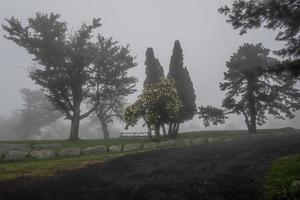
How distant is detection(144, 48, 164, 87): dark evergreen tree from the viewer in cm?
3891

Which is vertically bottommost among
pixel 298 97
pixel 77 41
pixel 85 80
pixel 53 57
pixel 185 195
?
pixel 185 195

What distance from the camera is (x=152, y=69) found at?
39188mm

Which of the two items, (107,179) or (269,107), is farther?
(269,107)

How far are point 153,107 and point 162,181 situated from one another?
62.9 ft

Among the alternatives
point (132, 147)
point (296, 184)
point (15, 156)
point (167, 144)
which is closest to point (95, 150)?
point (132, 147)

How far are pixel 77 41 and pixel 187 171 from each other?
29896 mm

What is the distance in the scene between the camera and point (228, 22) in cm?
1619

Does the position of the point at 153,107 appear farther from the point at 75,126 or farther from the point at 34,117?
the point at 34,117

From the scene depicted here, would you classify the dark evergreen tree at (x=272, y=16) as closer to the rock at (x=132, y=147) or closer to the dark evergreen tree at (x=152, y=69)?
the rock at (x=132, y=147)

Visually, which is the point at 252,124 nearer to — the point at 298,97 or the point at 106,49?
the point at 298,97

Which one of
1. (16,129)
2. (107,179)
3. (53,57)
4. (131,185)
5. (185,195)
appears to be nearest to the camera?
(185,195)

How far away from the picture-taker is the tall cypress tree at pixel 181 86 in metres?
36.8

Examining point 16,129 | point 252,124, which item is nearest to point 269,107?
point 252,124

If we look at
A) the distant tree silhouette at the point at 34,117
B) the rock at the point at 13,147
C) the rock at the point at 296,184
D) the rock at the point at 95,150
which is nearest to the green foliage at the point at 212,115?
the rock at the point at 95,150
